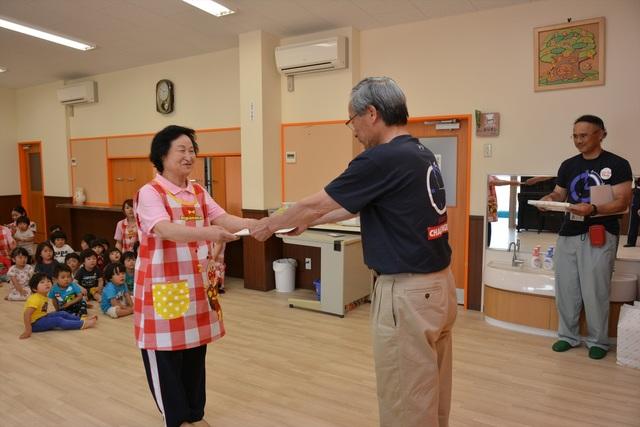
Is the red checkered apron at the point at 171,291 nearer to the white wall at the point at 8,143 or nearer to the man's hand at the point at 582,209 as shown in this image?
the man's hand at the point at 582,209

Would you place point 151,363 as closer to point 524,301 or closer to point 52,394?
point 52,394

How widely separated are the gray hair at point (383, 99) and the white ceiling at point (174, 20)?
2.95 meters

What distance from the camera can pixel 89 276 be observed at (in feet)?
17.1

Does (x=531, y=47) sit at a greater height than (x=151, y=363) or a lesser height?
greater

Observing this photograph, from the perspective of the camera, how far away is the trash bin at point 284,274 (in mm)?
5367

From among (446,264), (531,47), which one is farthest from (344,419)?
(531,47)

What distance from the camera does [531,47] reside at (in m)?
4.17

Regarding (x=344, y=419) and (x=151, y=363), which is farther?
(x=344, y=419)

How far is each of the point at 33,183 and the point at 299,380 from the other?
8.02 m

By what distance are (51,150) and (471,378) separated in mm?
7861

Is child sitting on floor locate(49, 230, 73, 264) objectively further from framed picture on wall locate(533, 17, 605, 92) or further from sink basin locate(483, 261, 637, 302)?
framed picture on wall locate(533, 17, 605, 92)

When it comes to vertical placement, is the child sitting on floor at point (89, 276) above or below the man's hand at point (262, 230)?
below

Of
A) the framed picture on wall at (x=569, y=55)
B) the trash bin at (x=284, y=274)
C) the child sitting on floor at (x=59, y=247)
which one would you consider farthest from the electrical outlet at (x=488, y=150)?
the child sitting on floor at (x=59, y=247)

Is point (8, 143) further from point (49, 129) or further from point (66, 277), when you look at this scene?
point (66, 277)
